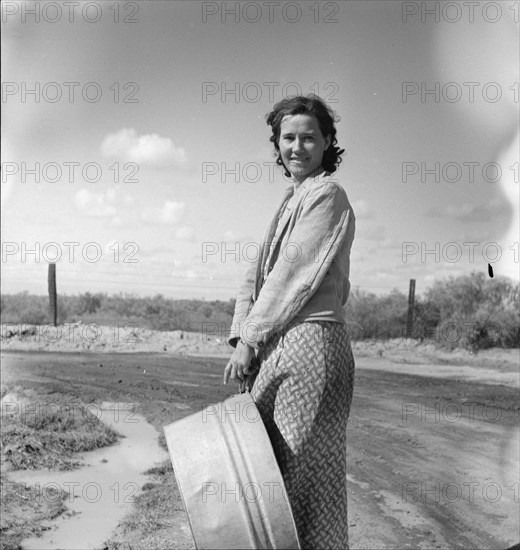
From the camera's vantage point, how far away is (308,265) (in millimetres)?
1731

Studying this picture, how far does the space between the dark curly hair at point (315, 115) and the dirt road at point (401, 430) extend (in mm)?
2118

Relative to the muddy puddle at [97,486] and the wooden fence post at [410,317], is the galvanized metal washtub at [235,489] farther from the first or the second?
the wooden fence post at [410,317]

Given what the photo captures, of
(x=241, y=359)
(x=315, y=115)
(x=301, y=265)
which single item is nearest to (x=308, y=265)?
(x=301, y=265)

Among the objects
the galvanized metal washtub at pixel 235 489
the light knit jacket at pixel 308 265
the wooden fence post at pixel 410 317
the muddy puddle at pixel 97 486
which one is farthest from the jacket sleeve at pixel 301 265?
the wooden fence post at pixel 410 317

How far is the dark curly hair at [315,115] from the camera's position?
1829 millimetres

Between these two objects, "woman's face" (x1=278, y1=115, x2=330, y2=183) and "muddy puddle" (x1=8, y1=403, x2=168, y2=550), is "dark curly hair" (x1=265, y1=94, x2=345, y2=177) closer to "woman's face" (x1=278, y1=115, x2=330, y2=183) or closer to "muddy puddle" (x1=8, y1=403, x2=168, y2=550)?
"woman's face" (x1=278, y1=115, x2=330, y2=183)

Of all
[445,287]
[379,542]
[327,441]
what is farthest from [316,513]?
[445,287]

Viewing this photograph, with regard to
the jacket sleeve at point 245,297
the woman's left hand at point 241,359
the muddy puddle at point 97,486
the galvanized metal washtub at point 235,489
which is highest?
the jacket sleeve at point 245,297

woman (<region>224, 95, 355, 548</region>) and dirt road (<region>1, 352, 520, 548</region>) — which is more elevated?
woman (<region>224, 95, 355, 548</region>)

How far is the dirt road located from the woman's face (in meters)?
2.15

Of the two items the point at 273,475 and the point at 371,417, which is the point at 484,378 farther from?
the point at 273,475

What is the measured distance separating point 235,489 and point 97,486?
2630 mm

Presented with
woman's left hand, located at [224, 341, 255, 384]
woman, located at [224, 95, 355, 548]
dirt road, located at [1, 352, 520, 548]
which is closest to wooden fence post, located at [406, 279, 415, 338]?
dirt road, located at [1, 352, 520, 548]

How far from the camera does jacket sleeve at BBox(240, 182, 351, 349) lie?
1.71m
